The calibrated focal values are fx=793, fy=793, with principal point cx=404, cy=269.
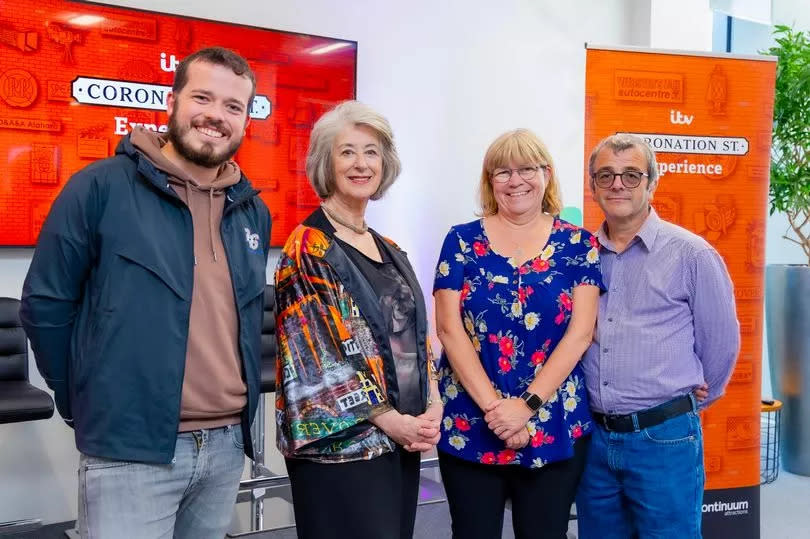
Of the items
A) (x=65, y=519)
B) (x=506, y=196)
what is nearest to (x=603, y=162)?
(x=506, y=196)

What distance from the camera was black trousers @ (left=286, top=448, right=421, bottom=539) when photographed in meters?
1.82

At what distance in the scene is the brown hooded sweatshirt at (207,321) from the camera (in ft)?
5.41

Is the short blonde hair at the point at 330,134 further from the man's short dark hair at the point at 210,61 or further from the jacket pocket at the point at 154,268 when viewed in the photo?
the jacket pocket at the point at 154,268

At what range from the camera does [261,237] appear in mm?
1887

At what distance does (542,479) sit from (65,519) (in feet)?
8.44

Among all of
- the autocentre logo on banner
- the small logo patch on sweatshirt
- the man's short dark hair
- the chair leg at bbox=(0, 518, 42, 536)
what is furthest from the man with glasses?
the chair leg at bbox=(0, 518, 42, 536)

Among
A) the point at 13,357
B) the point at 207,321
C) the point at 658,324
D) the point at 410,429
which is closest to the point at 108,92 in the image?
the point at 13,357

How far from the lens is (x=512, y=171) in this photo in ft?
7.50

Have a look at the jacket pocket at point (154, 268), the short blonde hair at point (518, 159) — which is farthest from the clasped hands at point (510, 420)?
the jacket pocket at point (154, 268)

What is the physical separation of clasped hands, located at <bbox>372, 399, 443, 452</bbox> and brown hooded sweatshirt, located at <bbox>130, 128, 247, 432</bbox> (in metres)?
0.34

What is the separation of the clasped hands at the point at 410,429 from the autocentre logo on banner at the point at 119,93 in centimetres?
204

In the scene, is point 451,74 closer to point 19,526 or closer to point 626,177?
point 626,177

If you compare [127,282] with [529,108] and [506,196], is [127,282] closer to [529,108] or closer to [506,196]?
[506,196]

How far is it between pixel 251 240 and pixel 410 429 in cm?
58
